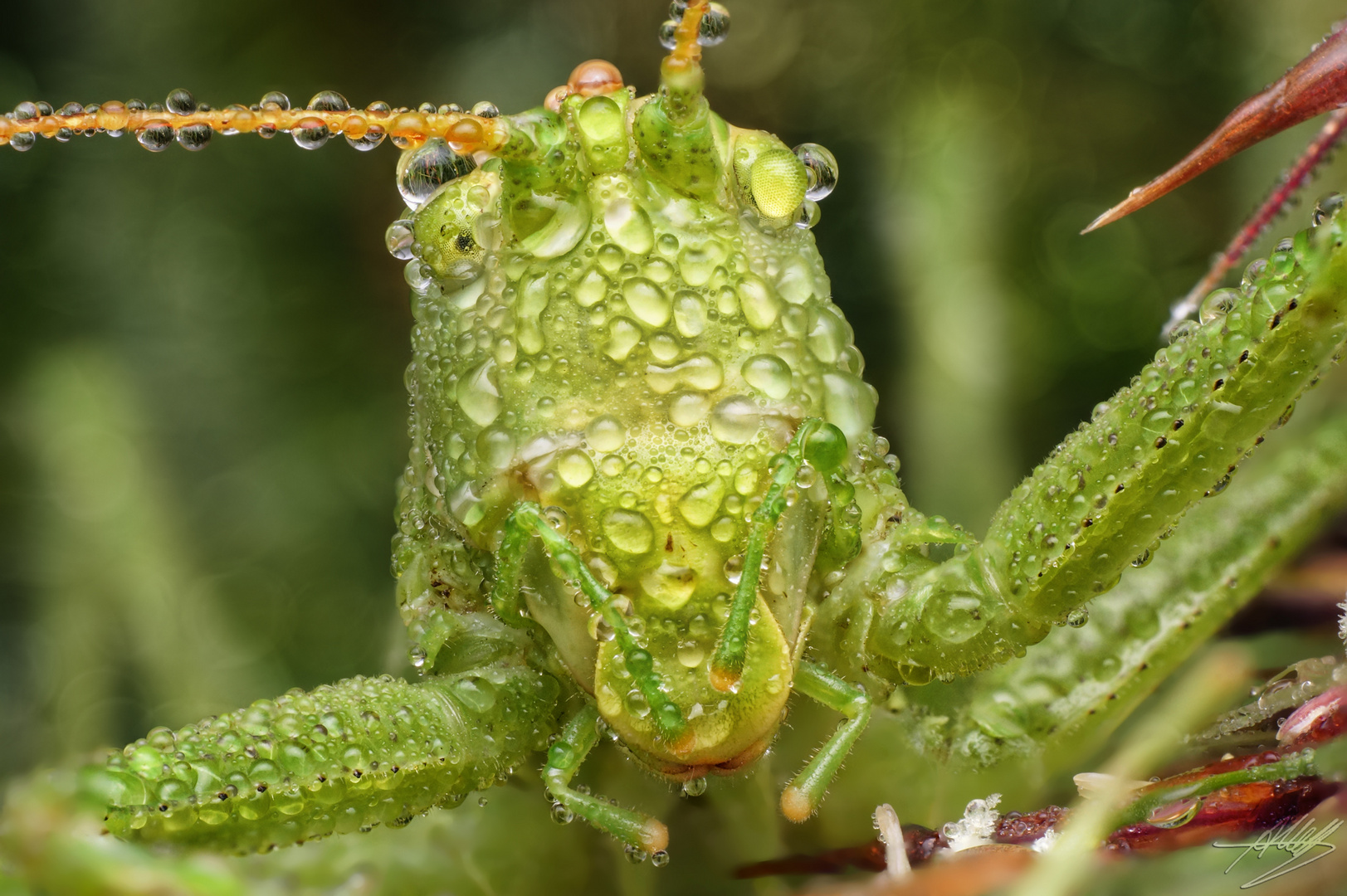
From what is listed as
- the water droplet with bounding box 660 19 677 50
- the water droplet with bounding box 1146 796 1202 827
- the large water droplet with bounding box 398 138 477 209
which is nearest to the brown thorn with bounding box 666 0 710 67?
the water droplet with bounding box 660 19 677 50

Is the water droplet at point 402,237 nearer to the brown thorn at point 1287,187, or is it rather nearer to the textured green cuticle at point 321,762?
the textured green cuticle at point 321,762

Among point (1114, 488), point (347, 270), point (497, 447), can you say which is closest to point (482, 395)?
point (497, 447)

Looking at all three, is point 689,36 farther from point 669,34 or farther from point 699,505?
point 699,505

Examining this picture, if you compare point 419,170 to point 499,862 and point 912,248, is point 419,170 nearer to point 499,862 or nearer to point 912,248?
point 499,862

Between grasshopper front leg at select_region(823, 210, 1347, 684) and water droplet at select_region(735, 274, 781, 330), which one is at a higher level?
water droplet at select_region(735, 274, 781, 330)

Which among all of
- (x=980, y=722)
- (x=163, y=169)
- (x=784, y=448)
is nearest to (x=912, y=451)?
(x=980, y=722)

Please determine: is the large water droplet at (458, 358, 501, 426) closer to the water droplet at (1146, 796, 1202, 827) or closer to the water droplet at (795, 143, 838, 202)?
the water droplet at (795, 143, 838, 202)
